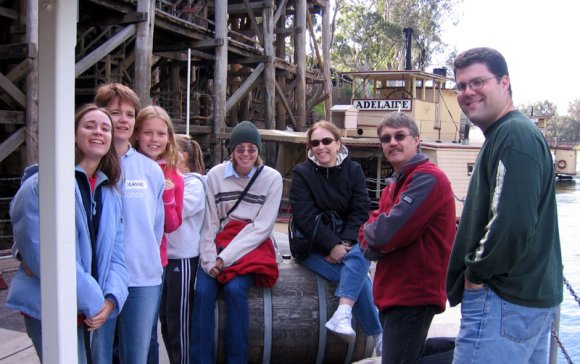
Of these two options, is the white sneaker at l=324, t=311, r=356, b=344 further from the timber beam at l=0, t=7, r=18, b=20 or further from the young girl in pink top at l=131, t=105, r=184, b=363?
the timber beam at l=0, t=7, r=18, b=20

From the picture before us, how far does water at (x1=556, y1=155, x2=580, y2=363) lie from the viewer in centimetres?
746

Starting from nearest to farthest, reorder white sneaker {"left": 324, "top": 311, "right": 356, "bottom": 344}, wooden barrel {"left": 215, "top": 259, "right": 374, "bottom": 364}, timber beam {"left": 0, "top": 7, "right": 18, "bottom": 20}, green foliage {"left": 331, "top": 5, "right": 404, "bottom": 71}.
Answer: white sneaker {"left": 324, "top": 311, "right": 356, "bottom": 344} → wooden barrel {"left": 215, "top": 259, "right": 374, "bottom": 364} → timber beam {"left": 0, "top": 7, "right": 18, "bottom": 20} → green foliage {"left": 331, "top": 5, "right": 404, "bottom": 71}

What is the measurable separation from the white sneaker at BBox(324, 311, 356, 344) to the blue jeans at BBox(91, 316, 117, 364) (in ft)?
4.60

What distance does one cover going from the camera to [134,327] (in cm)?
279

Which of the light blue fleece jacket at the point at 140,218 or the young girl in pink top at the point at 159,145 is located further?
the young girl in pink top at the point at 159,145

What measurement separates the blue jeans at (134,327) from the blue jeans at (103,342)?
0.12m

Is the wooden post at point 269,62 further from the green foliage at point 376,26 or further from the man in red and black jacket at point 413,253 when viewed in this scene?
the green foliage at point 376,26

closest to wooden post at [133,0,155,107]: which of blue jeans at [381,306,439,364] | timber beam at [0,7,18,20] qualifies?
timber beam at [0,7,18,20]

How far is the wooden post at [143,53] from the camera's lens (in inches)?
365

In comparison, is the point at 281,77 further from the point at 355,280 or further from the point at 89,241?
the point at 89,241

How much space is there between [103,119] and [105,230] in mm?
495

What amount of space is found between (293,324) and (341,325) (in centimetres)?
44

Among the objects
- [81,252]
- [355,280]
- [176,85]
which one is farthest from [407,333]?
[176,85]

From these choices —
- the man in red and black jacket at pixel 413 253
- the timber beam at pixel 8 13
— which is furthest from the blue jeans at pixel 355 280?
the timber beam at pixel 8 13
